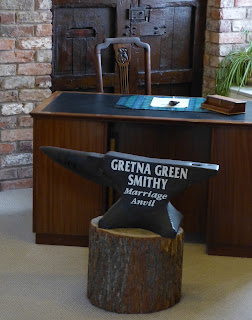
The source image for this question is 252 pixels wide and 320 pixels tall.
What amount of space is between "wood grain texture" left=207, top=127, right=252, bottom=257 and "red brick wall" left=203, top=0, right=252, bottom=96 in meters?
1.63

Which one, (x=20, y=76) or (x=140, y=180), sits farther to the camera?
(x=20, y=76)

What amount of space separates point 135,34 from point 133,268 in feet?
7.64

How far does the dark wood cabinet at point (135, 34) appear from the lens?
4.38 m

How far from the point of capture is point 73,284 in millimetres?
3002

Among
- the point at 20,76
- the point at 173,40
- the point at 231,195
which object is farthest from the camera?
the point at 173,40

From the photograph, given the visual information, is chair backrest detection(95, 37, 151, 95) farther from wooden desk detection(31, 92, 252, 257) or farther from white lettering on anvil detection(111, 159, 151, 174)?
white lettering on anvil detection(111, 159, 151, 174)

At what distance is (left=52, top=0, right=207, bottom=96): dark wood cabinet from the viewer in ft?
14.4

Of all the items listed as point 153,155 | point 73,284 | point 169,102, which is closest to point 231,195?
point 153,155

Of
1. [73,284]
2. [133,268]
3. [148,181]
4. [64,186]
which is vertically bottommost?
[73,284]

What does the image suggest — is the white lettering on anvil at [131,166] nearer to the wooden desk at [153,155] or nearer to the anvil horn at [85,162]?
the anvil horn at [85,162]

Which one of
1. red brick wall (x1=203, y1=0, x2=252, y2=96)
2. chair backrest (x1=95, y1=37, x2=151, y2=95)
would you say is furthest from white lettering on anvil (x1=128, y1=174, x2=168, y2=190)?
red brick wall (x1=203, y1=0, x2=252, y2=96)

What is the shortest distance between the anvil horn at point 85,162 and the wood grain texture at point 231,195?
2.57ft

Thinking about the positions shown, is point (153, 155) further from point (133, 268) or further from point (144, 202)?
point (133, 268)

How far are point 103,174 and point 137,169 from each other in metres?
0.16
